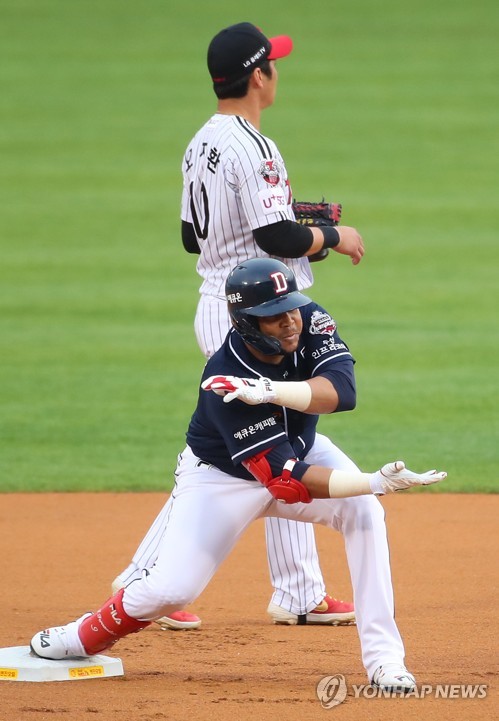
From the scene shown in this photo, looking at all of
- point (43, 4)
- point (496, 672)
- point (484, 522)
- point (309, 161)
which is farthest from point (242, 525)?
point (43, 4)

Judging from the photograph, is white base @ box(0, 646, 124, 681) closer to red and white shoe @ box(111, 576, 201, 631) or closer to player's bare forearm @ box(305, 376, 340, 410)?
red and white shoe @ box(111, 576, 201, 631)

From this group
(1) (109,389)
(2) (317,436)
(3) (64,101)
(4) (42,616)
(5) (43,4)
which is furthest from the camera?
(5) (43,4)

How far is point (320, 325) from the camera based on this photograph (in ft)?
15.0

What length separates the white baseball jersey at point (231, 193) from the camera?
16.4 ft

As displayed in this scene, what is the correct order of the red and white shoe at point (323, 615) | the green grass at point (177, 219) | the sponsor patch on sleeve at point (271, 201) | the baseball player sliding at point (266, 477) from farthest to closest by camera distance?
the green grass at point (177, 219) → the red and white shoe at point (323, 615) → the sponsor patch on sleeve at point (271, 201) → the baseball player sliding at point (266, 477)

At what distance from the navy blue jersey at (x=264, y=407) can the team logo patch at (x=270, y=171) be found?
65 cm

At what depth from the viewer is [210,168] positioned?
514cm

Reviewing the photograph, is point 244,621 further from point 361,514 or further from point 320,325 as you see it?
point 320,325

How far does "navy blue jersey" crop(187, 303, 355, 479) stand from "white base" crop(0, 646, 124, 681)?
2.83ft

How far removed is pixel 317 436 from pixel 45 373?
21.7ft

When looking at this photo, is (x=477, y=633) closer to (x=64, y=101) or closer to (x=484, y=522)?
(x=484, y=522)

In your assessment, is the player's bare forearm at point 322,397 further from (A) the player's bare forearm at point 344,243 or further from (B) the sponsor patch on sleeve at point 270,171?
(B) the sponsor patch on sleeve at point 270,171

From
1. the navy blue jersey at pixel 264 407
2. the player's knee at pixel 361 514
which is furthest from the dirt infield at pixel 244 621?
the navy blue jersey at pixel 264 407

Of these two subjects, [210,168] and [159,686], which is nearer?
[159,686]
